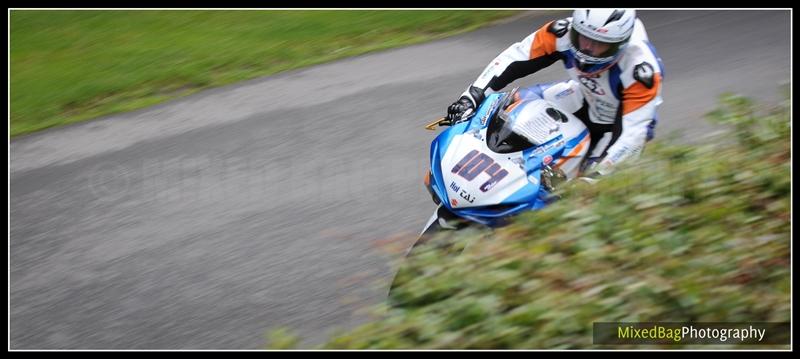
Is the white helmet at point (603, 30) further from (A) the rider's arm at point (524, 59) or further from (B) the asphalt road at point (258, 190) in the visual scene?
(B) the asphalt road at point (258, 190)

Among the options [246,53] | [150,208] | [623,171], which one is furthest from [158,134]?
[623,171]

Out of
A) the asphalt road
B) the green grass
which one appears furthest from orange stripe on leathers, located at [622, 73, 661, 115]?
the green grass

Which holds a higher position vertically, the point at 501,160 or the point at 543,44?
the point at 543,44

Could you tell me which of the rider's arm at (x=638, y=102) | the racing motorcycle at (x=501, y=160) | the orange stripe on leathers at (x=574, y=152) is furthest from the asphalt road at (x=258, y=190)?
the rider's arm at (x=638, y=102)

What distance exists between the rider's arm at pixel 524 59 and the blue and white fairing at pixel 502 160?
310 millimetres

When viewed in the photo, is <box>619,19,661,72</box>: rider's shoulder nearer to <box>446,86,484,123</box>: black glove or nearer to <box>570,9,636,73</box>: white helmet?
<box>570,9,636,73</box>: white helmet

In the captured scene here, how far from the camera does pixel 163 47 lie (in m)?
10.2

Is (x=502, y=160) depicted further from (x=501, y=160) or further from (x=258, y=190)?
(x=258, y=190)

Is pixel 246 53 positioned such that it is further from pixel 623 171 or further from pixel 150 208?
pixel 623 171

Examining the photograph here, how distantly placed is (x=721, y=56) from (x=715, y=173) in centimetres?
498

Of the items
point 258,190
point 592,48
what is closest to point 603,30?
point 592,48

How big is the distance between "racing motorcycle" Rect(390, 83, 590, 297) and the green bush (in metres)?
0.48

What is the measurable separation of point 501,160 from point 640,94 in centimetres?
96

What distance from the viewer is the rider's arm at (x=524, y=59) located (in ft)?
18.8
